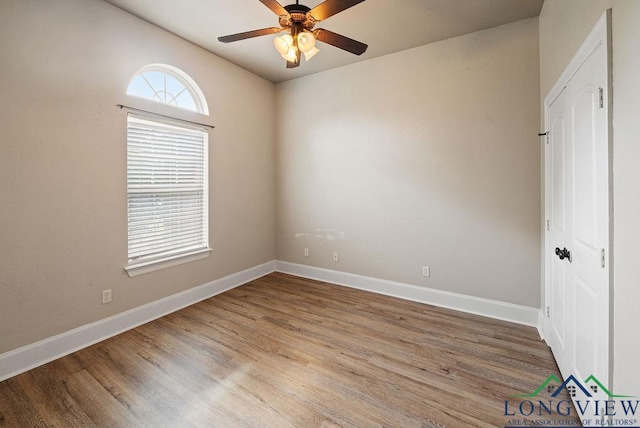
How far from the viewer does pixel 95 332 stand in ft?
7.91

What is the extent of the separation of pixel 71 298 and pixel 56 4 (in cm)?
235

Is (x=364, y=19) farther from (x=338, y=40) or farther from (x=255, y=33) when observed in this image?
(x=255, y=33)

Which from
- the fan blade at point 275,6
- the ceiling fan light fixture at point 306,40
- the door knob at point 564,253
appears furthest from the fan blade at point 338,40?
the door knob at point 564,253

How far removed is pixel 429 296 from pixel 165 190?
3.19 metres

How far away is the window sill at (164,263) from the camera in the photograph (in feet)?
8.80

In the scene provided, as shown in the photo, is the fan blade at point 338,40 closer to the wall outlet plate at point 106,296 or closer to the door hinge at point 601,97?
the door hinge at point 601,97

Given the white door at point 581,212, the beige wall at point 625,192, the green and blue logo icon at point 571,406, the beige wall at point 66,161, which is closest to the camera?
the beige wall at point 625,192

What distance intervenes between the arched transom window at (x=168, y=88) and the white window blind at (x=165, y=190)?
0.28 metres

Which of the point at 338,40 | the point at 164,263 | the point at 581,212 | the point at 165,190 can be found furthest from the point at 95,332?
the point at 581,212

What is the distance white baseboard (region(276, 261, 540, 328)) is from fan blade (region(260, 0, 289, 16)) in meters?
2.97

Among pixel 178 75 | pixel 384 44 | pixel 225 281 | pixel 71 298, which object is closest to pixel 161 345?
pixel 71 298

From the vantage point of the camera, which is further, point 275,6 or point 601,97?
point 275,6

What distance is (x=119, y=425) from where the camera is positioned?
156 centimetres

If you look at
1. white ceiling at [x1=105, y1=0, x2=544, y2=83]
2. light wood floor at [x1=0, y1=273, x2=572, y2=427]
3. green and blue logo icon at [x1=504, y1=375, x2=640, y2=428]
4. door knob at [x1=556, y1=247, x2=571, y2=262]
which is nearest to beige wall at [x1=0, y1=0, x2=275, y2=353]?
white ceiling at [x1=105, y1=0, x2=544, y2=83]
